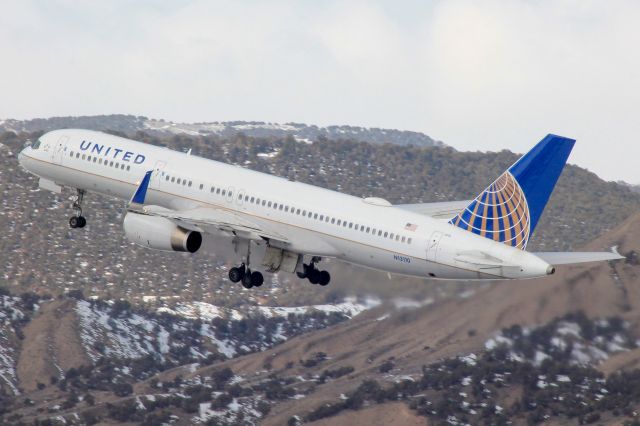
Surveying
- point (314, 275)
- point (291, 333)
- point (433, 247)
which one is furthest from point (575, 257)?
point (291, 333)

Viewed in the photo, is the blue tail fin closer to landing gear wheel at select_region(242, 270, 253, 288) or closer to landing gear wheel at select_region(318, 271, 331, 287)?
landing gear wheel at select_region(318, 271, 331, 287)

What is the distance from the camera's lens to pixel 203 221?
7281 cm

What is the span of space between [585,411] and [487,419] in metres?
7.55

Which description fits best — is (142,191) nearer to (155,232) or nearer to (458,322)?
(155,232)

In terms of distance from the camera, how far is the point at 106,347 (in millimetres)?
140125

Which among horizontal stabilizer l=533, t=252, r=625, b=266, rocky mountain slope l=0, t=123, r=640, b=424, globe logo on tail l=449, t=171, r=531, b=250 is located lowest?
rocky mountain slope l=0, t=123, r=640, b=424

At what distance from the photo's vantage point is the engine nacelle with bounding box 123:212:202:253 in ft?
241

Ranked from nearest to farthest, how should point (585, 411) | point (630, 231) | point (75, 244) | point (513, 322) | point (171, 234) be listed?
point (171, 234) → point (513, 322) → point (585, 411) → point (630, 231) → point (75, 244)

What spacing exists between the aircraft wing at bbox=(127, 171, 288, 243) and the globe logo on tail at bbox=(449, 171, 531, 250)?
34.8ft

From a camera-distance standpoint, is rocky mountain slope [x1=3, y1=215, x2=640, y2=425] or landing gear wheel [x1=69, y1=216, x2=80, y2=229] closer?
landing gear wheel [x1=69, y1=216, x2=80, y2=229]

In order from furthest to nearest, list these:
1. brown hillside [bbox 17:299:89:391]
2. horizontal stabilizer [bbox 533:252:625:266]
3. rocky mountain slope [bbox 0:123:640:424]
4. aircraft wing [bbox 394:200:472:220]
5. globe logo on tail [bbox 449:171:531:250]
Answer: brown hillside [bbox 17:299:89:391] → rocky mountain slope [bbox 0:123:640:424] → aircraft wing [bbox 394:200:472:220] → globe logo on tail [bbox 449:171:531:250] → horizontal stabilizer [bbox 533:252:625:266]

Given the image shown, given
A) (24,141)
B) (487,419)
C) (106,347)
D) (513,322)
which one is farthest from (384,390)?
(24,141)

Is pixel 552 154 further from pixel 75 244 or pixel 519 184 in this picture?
pixel 75 244

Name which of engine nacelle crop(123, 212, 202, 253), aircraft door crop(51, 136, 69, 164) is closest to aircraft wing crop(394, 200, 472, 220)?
engine nacelle crop(123, 212, 202, 253)
